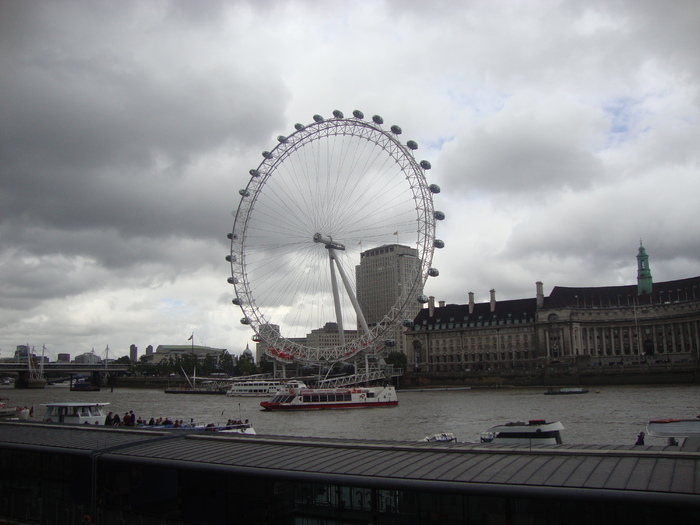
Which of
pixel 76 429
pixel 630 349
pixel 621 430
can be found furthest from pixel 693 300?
pixel 76 429

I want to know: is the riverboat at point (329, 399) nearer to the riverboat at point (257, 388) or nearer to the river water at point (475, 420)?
the river water at point (475, 420)

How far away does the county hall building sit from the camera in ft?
371

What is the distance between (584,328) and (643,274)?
58.6 feet

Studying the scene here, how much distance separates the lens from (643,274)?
125312mm

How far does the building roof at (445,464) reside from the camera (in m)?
9.38

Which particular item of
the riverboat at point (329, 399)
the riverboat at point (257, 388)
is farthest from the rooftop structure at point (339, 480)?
the riverboat at point (257, 388)

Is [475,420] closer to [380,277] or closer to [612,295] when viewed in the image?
[612,295]

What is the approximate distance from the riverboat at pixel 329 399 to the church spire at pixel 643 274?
244ft

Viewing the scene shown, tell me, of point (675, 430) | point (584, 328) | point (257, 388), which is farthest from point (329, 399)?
point (584, 328)

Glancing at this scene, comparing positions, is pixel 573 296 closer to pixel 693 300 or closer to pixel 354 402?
pixel 693 300

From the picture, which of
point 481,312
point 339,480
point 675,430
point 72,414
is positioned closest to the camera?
point 339,480

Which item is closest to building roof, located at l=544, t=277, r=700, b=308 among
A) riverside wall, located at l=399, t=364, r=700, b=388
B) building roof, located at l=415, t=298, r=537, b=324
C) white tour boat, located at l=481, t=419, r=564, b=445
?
building roof, located at l=415, t=298, r=537, b=324

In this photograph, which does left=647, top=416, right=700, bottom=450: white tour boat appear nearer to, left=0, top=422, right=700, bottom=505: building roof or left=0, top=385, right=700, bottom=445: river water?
left=0, top=385, right=700, bottom=445: river water

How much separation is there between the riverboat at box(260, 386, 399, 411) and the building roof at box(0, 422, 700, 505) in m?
50.4
